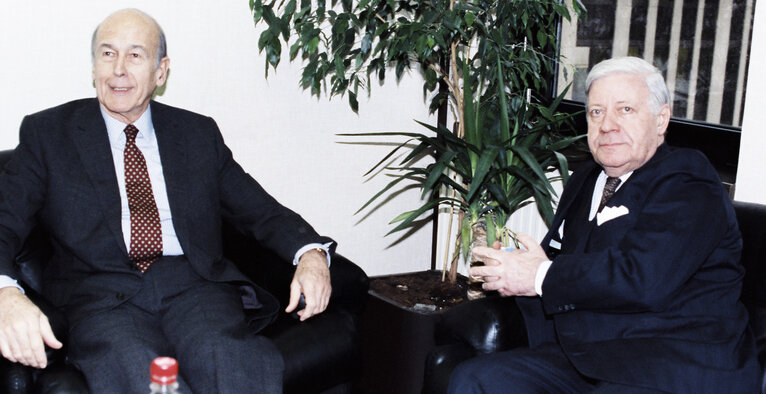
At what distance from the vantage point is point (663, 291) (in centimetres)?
172

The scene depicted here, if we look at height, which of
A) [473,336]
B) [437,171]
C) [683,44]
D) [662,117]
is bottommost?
[473,336]

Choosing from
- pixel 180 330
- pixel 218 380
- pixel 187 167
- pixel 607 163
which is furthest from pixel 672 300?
pixel 187 167

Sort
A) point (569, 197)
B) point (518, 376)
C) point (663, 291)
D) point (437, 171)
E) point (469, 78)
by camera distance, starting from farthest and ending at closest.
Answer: point (469, 78) → point (437, 171) → point (569, 197) → point (518, 376) → point (663, 291)

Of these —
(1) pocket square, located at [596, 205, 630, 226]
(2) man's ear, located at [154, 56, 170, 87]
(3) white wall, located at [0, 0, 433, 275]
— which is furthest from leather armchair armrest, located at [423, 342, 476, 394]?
(3) white wall, located at [0, 0, 433, 275]

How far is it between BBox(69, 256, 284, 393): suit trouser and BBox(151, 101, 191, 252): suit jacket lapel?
0.43 feet

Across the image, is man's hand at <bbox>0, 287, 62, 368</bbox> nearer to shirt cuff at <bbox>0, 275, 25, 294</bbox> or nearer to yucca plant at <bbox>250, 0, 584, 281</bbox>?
shirt cuff at <bbox>0, 275, 25, 294</bbox>

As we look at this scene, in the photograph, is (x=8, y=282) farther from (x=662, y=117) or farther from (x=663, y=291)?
(x=662, y=117)

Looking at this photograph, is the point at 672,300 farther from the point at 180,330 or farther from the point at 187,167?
the point at 187,167

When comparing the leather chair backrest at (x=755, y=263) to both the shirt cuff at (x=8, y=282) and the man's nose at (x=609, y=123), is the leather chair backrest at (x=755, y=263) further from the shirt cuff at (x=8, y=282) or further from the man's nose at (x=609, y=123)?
the shirt cuff at (x=8, y=282)

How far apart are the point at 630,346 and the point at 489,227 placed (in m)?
0.94

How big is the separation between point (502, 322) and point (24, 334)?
3.80 feet

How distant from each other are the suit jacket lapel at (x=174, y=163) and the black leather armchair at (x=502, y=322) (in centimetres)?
80

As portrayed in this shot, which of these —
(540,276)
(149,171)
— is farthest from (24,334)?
(540,276)

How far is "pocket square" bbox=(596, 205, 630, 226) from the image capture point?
73.2 inches
